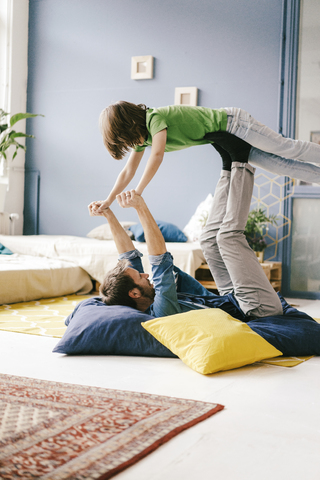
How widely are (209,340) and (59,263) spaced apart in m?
2.47

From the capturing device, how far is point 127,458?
40.4 inches

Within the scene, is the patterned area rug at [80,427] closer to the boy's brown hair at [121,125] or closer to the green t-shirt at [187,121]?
the boy's brown hair at [121,125]

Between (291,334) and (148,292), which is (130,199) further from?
(291,334)

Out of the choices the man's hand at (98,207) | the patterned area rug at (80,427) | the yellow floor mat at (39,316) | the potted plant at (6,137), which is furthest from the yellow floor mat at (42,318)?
the potted plant at (6,137)

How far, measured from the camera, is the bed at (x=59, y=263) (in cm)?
357

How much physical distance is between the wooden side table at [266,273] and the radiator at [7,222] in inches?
91.3

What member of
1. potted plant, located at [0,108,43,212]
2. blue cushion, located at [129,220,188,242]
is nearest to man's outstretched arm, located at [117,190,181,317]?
blue cushion, located at [129,220,188,242]

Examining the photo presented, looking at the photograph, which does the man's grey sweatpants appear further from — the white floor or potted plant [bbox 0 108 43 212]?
potted plant [bbox 0 108 43 212]

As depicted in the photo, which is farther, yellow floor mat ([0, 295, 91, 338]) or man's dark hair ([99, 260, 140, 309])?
yellow floor mat ([0, 295, 91, 338])

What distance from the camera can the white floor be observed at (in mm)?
1026

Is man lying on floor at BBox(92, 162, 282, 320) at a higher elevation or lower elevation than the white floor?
higher

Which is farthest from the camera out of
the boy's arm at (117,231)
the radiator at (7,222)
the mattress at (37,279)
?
the radiator at (7,222)

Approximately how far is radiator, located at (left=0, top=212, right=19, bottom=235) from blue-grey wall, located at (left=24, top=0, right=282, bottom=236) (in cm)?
37

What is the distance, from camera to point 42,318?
294cm
